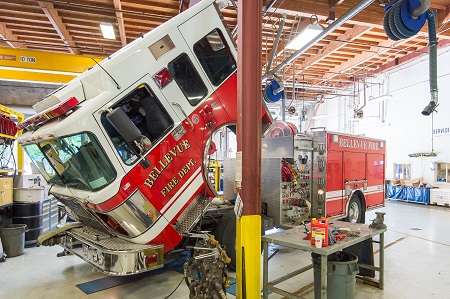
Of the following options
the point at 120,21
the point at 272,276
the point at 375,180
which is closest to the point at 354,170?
the point at 375,180

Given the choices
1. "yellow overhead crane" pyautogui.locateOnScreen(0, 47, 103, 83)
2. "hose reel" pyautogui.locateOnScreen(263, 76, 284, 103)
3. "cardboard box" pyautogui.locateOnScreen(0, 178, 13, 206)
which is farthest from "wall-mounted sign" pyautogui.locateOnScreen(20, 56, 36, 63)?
"hose reel" pyautogui.locateOnScreen(263, 76, 284, 103)

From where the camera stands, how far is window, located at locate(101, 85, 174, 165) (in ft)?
12.3

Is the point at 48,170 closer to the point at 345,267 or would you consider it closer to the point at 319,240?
the point at 319,240

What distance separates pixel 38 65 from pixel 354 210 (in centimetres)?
819

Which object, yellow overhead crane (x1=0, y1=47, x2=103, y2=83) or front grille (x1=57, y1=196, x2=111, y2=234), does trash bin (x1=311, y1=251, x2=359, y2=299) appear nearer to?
front grille (x1=57, y1=196, x2=111, y2=234)

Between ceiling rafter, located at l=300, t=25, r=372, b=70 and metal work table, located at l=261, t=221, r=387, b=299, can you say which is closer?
metal work table, located at l=261, t=221, r=387, b=299

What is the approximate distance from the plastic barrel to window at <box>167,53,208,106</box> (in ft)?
15.9

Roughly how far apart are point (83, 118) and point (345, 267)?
3.36 m

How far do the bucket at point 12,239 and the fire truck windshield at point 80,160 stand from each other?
2.96 m

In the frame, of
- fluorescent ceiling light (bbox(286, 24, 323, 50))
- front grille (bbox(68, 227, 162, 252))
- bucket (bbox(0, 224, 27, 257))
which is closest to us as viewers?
front grille (bbox(68, 227, 162, 252))

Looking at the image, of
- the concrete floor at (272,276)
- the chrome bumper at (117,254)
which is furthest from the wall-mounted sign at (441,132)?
the chrome bumper at (117,254)

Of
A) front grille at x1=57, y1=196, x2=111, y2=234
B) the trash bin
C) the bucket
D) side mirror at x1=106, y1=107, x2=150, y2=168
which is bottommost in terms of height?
the bucket

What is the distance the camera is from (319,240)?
3.32 m

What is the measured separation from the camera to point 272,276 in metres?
5.08
